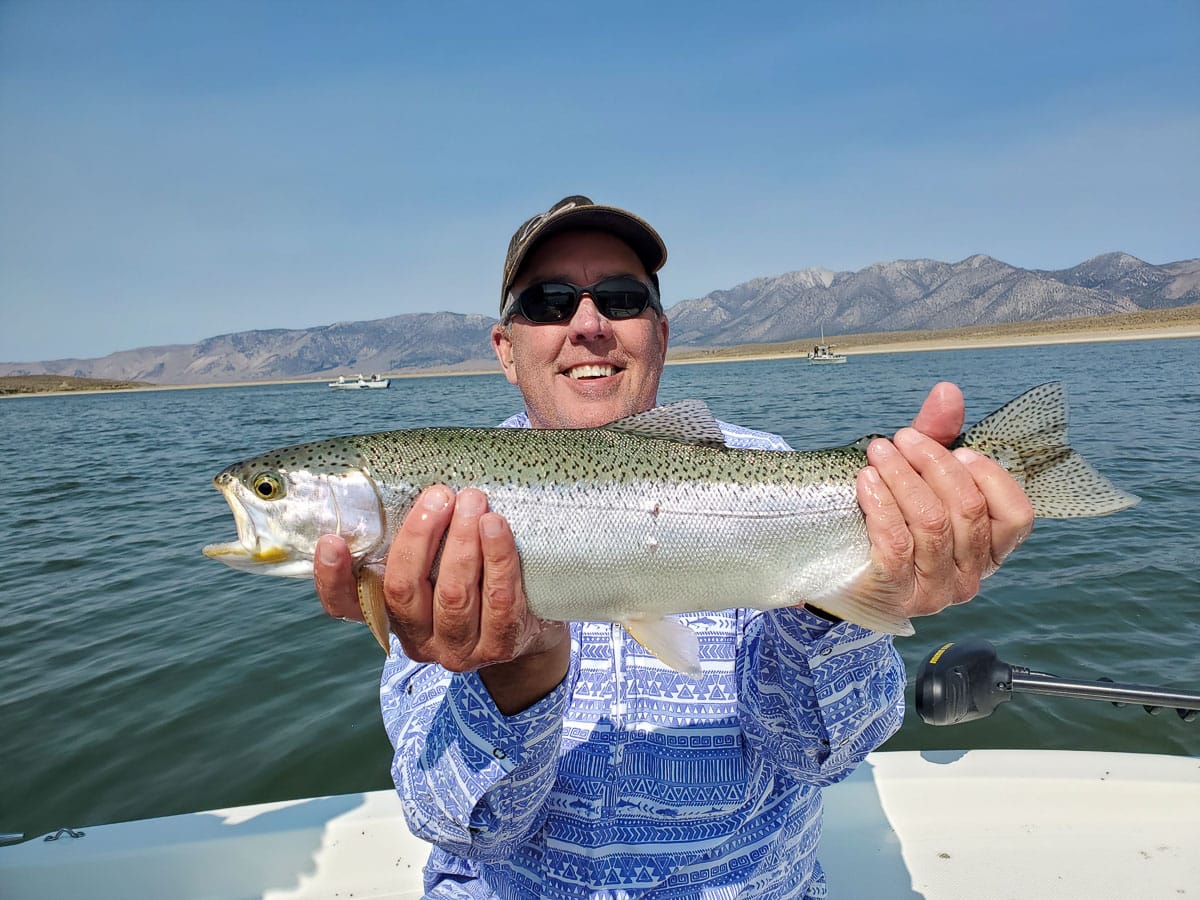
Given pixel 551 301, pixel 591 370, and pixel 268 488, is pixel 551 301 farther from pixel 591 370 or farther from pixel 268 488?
pixel 268 488

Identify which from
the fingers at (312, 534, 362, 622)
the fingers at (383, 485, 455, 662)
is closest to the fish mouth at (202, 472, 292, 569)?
the fingers at (312, 534, 362, 622)

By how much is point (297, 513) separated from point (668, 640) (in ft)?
4.95

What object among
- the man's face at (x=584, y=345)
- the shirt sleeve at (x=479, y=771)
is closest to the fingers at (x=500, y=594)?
the shirt sleeve at (x=479, y=771)

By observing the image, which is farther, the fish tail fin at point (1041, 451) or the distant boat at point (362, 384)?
the distant boat at point (362, 384)

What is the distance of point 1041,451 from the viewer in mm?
2707

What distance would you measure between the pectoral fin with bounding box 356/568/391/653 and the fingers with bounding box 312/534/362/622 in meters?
0.04

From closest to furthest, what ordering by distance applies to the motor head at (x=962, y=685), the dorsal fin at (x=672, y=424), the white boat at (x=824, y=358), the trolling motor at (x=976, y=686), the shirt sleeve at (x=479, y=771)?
the shirt sleeve at (x=479, y=771), the dorsal fin at (x=672, y=424), the trolling motor at (x=976, y=686), the motor head at (x=962, y=685), the white boat at (x=824, y=358)

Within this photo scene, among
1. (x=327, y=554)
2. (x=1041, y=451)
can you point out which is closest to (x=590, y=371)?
(x=327, y=554)

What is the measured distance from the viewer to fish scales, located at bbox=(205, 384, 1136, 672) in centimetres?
256

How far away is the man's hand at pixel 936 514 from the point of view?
241 cm

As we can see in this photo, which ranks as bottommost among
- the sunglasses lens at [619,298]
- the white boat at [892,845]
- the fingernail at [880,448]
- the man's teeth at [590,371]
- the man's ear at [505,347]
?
the white boat at [892,845]

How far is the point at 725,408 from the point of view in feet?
136

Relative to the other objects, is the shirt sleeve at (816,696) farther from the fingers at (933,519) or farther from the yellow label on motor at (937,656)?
the yellow label on motor at (937,656)

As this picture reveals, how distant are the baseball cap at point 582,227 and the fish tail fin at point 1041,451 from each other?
6.89ft
